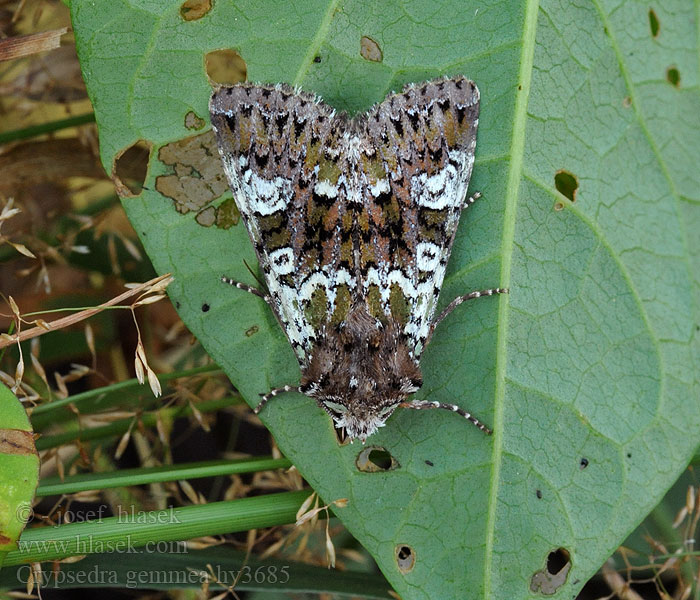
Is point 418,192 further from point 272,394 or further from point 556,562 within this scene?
point 556,562

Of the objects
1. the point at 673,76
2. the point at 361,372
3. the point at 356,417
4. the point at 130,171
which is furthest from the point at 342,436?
the point at 673,76

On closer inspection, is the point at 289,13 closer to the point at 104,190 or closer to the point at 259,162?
the point at 259,162

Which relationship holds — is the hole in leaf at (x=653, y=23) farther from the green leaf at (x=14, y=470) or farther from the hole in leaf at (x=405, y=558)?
the green leaf at (x=14, y=470)

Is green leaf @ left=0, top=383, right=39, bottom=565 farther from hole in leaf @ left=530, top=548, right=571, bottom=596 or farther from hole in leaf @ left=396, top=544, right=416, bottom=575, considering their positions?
hole in leaf @ left=530, top=548, right=571, bottom=596

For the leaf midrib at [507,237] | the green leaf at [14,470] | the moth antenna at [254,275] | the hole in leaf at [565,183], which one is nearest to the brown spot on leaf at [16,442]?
the green leaf at [14,470]

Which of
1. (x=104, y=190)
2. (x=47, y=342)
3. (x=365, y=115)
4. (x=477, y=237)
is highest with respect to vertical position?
(x=365, y=115)

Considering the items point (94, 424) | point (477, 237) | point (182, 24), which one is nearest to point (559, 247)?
point (477, 237)

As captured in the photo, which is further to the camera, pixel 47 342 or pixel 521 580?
pixel 47 342
